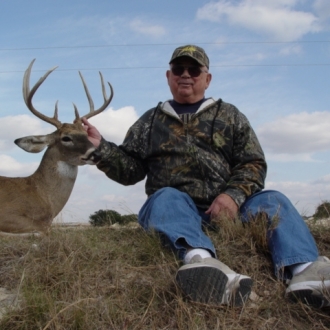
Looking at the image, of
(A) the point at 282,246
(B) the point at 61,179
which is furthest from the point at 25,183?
(A) the point at 282,246

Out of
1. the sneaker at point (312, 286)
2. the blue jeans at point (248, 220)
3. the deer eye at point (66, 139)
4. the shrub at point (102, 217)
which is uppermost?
the deer eye at point (66, 139)

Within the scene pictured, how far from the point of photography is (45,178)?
651cm

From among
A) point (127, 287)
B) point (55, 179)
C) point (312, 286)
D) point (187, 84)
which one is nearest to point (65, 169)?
point (55, 179)

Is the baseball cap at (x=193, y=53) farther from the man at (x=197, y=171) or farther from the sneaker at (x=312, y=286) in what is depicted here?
the sneaker at (x=312, y=286)

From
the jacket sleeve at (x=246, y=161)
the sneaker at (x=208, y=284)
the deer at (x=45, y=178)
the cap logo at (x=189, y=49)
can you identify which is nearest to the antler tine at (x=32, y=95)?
the deer at (x=45, y=178)

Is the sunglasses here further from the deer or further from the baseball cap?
the deer

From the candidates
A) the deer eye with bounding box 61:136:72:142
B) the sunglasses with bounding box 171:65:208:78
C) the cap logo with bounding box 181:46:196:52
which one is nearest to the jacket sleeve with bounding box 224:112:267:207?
the sunglasses with bounding box 171:65:208:78

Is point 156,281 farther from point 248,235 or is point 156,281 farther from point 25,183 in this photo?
point 25,183

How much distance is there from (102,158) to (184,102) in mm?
953

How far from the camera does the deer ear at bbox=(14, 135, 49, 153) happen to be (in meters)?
6.55

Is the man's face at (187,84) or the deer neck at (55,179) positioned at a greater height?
the man's face at (187,84)

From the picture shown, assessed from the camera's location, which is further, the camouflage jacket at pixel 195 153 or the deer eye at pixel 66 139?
the deer eye at pixel 66 139

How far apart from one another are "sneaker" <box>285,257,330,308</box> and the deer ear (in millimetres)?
4061

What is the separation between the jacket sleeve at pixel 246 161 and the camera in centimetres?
452
